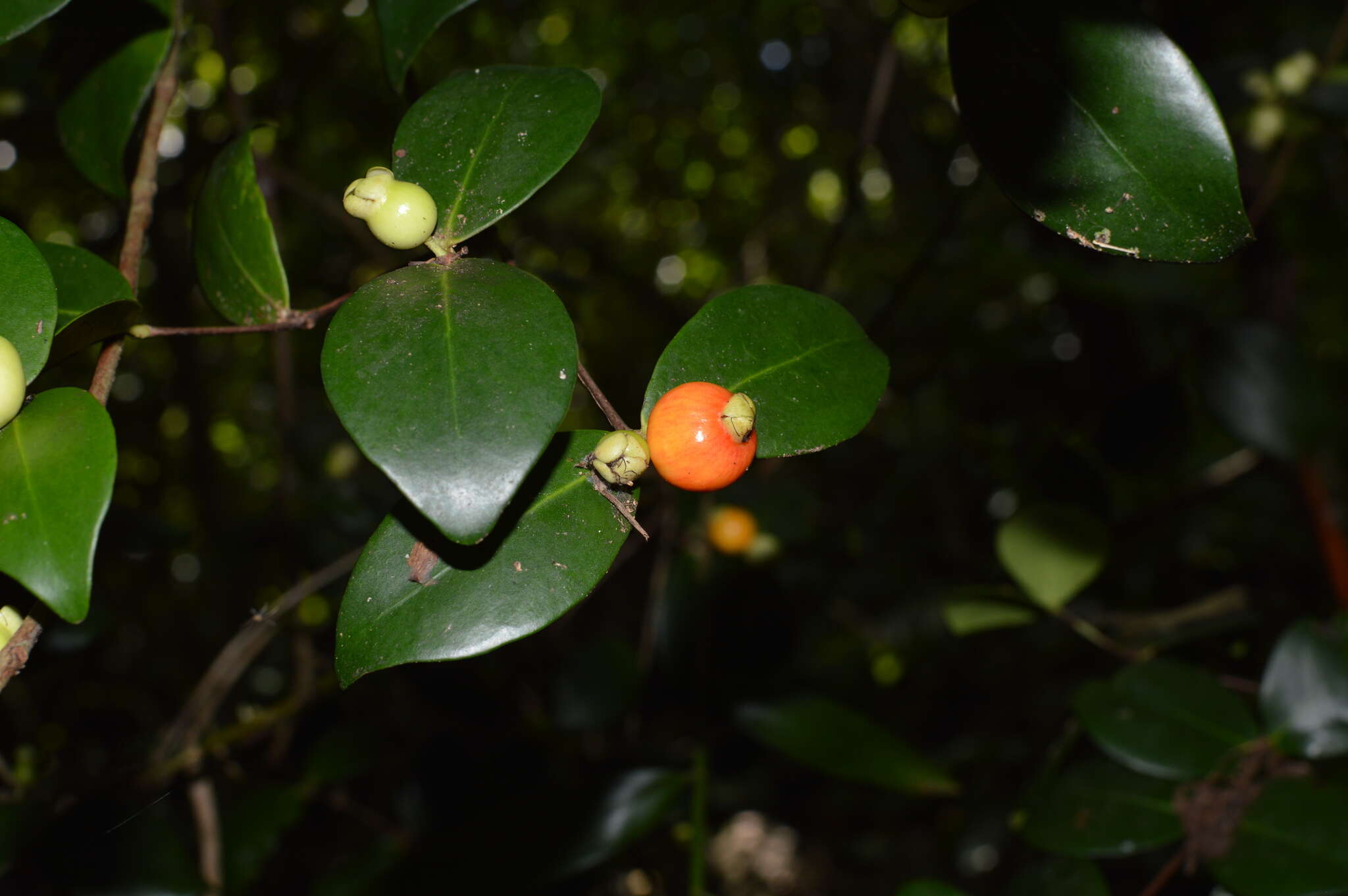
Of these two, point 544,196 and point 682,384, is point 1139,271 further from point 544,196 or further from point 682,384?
point 682,384

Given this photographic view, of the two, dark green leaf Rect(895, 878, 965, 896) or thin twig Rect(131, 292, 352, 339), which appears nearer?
thin twig Rect(131, 292, 352, 339)

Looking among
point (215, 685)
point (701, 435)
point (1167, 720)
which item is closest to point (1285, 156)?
point (1167, 720)

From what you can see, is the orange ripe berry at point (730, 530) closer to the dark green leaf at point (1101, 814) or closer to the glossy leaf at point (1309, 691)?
the dark green leaf at point (1101, 814)

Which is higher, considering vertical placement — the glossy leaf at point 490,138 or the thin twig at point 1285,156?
the glossy leaf at point 490,138

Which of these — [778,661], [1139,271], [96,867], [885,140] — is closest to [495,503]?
[96,867]

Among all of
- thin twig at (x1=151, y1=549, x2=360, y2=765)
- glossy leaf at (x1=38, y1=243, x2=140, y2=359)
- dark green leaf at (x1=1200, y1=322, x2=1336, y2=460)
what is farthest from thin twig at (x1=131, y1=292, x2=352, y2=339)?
dark green leaf at (x1=1200, y1=322, x2=1336, y2=460)

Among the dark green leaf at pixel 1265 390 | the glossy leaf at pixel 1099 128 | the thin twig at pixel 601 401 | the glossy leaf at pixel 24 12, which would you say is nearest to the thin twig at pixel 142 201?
the glossy leaf at pixel 24 12

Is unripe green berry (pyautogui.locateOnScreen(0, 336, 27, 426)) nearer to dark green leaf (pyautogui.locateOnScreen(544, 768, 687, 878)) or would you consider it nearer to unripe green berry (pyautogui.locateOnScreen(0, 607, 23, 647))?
unripe green berry (pyautogui.locateOnScreen(0, 607, 23, 647))
